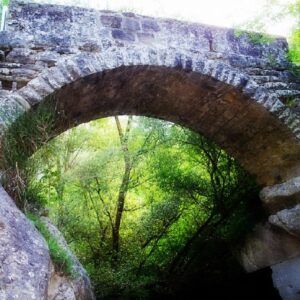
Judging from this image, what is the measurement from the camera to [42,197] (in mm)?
3908

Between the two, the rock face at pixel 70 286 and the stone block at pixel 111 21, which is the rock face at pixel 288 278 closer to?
the rock face at pixel 70 286

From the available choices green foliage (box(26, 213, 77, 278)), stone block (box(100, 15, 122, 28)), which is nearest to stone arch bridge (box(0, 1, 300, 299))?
stone block (box(100, 15, 122, 28))

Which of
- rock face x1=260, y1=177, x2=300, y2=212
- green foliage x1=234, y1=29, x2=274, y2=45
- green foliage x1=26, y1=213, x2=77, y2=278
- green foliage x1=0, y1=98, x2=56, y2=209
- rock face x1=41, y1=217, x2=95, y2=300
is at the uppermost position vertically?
green foliage x1=234, y1=29, x2=274, y2=45

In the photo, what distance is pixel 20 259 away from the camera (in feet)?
6.93

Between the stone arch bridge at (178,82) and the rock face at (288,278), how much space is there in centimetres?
1

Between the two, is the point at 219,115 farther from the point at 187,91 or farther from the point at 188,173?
the point at 188,173

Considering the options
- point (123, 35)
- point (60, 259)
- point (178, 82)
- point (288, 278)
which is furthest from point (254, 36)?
point (60, 259)

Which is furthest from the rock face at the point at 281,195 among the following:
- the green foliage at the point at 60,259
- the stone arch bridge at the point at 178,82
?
the green foliage at the point at 60,259

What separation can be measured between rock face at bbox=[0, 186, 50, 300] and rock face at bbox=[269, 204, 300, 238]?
3290 mm

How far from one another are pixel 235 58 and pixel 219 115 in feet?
2.27

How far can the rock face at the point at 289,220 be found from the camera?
4.68m

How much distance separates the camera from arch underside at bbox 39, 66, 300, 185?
4.16m

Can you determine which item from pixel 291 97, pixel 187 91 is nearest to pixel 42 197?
pixel 187 91

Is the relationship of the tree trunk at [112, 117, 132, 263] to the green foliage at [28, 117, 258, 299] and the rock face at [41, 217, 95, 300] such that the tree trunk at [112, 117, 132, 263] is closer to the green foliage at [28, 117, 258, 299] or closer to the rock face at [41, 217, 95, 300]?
A: the green foliage at [28, 117, 258, 299]
